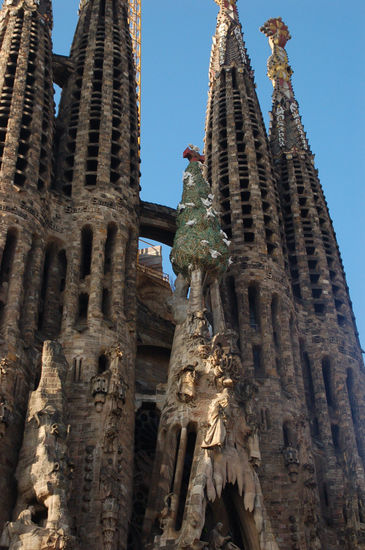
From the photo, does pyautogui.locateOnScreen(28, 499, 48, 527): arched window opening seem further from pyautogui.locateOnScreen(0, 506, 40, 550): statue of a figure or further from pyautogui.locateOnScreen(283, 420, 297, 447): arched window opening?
pyautogui.locateOnScreen(283, 420, 297, 447): arched window opening

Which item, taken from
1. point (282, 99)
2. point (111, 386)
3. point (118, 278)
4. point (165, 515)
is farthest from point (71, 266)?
point (282, 99)

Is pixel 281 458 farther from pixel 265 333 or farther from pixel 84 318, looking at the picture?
pixel 84 318

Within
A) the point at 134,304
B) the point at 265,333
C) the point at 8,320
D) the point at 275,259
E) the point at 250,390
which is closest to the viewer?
the point at 8,320

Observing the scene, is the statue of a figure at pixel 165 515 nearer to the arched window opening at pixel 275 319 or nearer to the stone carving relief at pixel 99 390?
the stone carving relief at pixel 99 390

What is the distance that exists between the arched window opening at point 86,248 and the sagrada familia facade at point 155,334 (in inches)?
3.0

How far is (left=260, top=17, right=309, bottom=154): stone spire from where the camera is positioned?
149ft

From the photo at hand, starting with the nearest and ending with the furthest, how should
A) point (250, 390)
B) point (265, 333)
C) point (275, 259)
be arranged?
point (250, 390)
point (265, 333)
point (275, 259)

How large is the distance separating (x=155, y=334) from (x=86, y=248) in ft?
12.8

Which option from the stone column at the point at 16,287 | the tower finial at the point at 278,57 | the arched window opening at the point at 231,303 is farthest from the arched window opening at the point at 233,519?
the tower finial at the point at 278,57

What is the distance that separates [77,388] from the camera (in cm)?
2778

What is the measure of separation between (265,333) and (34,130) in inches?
422

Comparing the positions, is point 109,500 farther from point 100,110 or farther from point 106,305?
point 100,110

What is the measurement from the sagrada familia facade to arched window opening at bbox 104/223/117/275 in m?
0.08

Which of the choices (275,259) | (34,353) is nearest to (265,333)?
(275,259)
